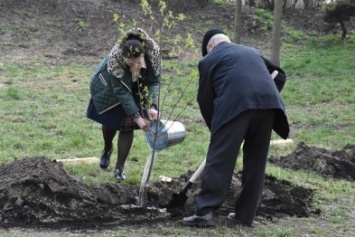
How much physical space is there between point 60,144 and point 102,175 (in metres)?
1.90

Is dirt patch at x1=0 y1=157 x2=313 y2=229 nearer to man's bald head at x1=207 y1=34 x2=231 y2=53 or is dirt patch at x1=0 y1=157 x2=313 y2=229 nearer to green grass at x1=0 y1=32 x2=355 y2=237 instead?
green grass at x1=0 y1=32 x2=355 y2=237

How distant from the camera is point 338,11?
66.7ft

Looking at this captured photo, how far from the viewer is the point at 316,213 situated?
5871 millimetres

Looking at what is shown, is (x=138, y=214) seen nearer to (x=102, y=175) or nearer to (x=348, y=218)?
(x=102, y=175)

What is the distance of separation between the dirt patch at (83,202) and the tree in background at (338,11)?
588 inches

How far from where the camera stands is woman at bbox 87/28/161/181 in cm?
577

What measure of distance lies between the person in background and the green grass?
269 mm

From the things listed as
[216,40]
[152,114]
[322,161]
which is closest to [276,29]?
[322,161]

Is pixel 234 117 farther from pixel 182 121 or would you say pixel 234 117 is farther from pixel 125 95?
pixel 182 121

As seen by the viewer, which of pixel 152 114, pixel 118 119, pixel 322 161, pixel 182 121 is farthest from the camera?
pixel 182 121

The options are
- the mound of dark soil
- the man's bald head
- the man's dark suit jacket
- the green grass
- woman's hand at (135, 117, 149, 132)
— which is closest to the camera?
the man's dark suit jacket

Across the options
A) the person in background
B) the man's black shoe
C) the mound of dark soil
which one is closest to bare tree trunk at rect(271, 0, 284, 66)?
the mound of dark soil

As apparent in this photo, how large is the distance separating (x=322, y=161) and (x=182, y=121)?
366 cm

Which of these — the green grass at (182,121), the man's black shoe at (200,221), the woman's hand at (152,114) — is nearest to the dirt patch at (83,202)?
the man's black shoe at (200,221)
